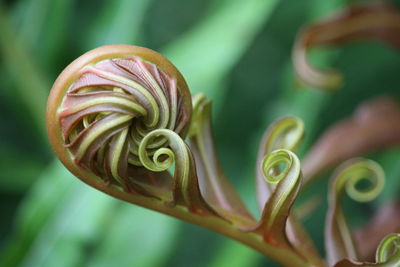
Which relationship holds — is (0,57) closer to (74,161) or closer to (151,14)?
(151,14)

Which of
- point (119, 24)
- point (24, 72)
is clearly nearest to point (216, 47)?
point (119, 24)

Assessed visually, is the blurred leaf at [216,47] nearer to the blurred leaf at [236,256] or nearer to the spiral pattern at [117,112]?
the blurred leaf at [236,256]

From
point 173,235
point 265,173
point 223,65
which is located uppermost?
point 265,173

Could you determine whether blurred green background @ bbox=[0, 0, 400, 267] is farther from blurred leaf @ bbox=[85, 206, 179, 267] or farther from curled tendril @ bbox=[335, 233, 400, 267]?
curled tendril @ bbox=[335, 233, 400, 267]

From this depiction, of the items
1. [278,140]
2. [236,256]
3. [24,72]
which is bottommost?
[236,256]

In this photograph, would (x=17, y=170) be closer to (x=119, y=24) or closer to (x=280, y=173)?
(x=119, y=24)

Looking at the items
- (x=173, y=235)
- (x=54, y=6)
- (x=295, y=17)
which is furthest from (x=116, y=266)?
(x=295, y=17)

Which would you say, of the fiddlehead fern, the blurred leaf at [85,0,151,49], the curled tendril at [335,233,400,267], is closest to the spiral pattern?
the fiddlehead fern
